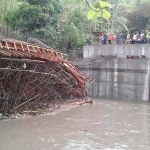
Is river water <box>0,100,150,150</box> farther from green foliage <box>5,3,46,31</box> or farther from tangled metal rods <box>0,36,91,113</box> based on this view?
green foliage <box>5,3,46,31</box>

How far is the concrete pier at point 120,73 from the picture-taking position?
54.4 ft

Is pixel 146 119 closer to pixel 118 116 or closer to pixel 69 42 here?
pixel 118 116

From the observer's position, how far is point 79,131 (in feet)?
28.2

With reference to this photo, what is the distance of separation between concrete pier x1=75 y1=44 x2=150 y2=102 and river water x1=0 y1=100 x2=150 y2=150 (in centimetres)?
434

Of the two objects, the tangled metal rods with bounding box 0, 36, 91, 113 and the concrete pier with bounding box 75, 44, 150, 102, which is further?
the concrete pier with bounding box 75, 44, 150, 102

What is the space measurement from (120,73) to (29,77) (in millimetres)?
7305

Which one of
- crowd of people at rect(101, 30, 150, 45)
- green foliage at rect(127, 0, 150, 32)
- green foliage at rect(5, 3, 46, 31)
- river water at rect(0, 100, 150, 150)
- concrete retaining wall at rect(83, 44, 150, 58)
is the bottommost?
river water at rect(0, 100, 150, 150)

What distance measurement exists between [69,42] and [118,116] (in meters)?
10.6

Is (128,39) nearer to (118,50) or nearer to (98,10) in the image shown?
(118,50)

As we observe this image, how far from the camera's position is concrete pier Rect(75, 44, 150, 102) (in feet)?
54.4

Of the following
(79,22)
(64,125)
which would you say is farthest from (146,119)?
(79,22)

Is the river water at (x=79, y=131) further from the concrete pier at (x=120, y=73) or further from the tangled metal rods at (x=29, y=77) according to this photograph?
the concrete pier at (x=120, y=73)

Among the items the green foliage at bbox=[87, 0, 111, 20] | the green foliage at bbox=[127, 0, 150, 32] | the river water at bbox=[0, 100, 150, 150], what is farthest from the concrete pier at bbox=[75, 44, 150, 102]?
the green foliage at bbox=[87, 0, 111, 20]

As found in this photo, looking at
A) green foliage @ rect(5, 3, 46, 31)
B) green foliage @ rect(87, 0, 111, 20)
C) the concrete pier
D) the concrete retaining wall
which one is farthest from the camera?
green foliage @ rect(5, 3, 46, 31)
